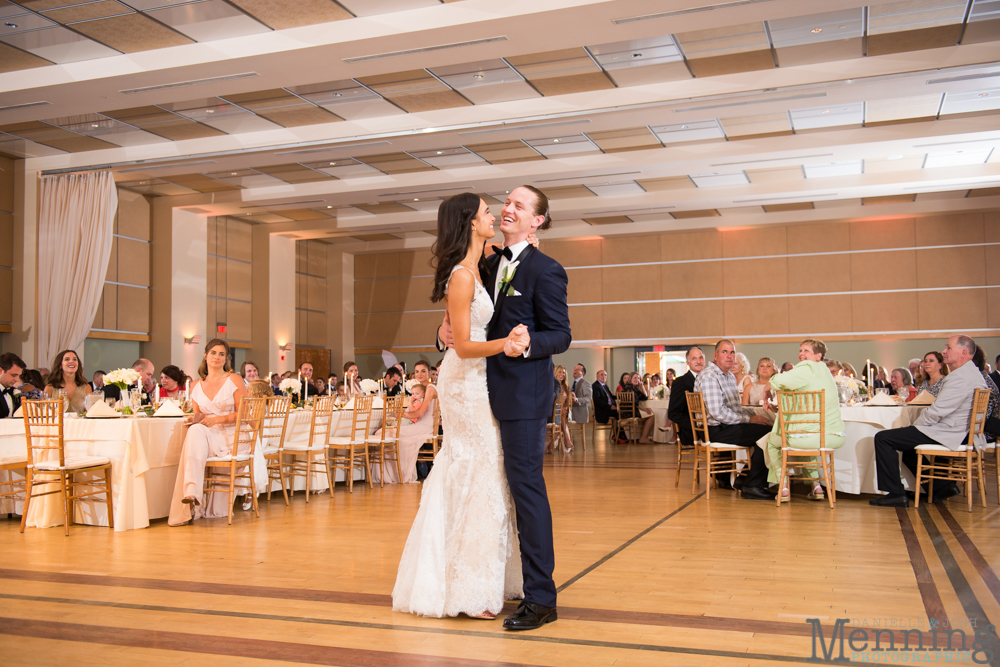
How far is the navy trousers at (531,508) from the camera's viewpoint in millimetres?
2869

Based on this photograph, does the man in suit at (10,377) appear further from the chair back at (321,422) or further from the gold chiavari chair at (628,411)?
the gold chiavari chair at (628,411)

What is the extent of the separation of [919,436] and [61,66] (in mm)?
9462

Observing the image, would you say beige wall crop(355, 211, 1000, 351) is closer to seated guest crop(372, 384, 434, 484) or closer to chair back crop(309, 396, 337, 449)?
seated guest crop(372, 384, 434, 484)

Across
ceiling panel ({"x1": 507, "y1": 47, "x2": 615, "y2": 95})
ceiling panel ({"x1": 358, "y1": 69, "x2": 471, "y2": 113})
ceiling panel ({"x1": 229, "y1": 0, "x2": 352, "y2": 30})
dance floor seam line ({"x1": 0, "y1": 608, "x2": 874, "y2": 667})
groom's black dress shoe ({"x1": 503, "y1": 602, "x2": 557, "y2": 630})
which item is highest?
ceiling panel ({"x1": 229, "y1": 0, "x2": 352, "y2": 30})

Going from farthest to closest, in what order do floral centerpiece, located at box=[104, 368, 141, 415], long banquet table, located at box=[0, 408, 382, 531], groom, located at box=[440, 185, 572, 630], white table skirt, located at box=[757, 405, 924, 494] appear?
1. white table skirt, located at box=[757, 405, 924, 494]
2. floral centerpiece, located at box=[104, 368, 141, 415]
3. long banquet table, located at box=[0, 408, 382, 531]
4. groom, located at box=[440, 185, 572, 630]

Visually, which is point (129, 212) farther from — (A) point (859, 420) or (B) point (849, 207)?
(B) point (849, 207)

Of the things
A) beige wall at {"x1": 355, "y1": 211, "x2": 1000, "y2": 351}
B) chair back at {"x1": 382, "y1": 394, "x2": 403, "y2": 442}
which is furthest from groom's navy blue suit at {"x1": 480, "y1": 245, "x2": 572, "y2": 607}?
beige wall at {"x1": 355, "y1": 211, "x2": 1000, "y2": 351}

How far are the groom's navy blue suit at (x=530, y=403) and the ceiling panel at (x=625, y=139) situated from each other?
8660 millimetres

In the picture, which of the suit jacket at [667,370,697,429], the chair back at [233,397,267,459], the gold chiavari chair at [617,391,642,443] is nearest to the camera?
the chair back at [233,397,267,459]

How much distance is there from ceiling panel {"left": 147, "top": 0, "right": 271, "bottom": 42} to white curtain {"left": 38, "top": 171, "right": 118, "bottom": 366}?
446 cm

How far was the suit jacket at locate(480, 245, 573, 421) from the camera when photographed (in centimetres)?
288

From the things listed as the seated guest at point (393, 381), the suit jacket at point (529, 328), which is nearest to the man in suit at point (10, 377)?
the seated guest at point (393, 381)

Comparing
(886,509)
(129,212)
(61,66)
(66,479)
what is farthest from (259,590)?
(129,212)

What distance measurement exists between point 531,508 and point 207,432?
380cm
